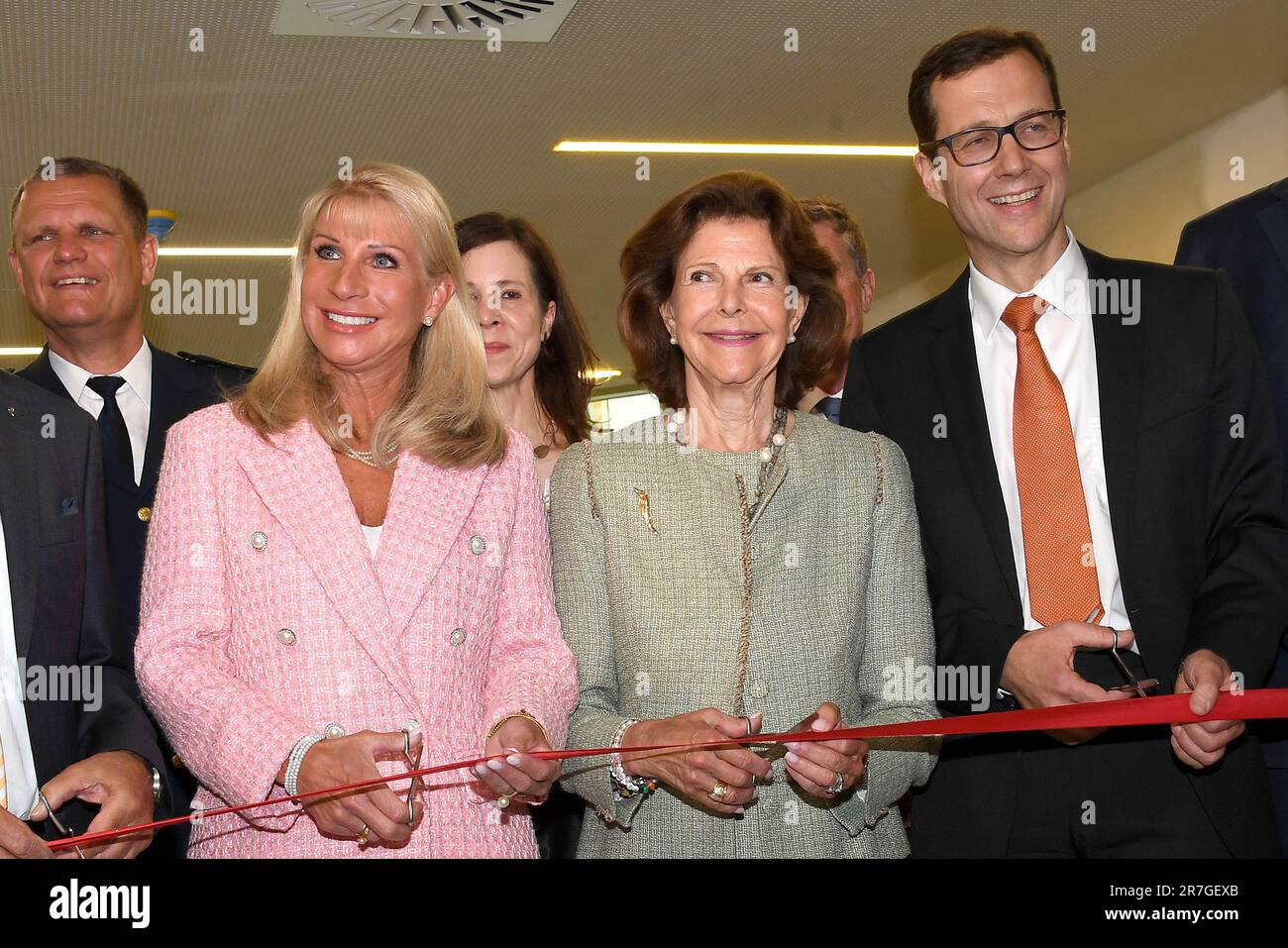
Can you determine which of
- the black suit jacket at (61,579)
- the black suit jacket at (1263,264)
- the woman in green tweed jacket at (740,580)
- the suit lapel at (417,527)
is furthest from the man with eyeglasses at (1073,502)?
the black suit jacket at (61,579)

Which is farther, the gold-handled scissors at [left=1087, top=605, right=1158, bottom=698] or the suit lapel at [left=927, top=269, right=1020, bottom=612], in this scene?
the suit lapel at [left=927, top=269, right=1020, bottom=612]

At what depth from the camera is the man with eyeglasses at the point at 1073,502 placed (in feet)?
8.21

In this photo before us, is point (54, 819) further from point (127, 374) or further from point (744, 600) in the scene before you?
point (127, 374)

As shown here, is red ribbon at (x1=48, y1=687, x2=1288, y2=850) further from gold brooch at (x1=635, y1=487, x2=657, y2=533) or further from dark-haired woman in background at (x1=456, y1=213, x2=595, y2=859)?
dark-haired woman in background at (x1=456, y1=213, x2=595, y2=859)

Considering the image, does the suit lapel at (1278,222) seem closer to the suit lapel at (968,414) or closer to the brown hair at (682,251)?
the suit lapel at (968,414)

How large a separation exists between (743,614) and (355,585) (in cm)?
67

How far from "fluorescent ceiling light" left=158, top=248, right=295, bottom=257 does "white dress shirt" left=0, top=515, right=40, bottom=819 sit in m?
8.40

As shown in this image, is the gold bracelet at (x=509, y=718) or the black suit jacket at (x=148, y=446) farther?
the black suit jacket at (x=148, y=446)

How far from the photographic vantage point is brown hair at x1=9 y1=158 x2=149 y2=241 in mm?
3670

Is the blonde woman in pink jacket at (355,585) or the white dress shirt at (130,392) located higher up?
the white dress shirt at (130,392)

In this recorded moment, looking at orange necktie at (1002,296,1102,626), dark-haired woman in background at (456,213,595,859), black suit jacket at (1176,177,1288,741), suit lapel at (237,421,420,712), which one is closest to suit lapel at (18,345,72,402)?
dark-haired woman in background at (456,213,595,859)

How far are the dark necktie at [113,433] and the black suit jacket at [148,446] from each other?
3cm

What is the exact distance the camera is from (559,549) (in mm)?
2600
